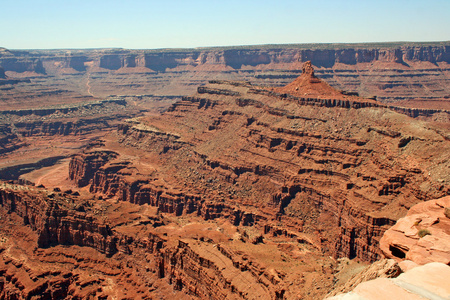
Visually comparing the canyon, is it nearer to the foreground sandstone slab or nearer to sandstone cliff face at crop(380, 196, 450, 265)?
sandstone cliff face at crop(380, 196, 450, 265)

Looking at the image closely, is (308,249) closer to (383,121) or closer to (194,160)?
(383,121)

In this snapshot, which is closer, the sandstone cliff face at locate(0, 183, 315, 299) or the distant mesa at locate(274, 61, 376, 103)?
the sandstone cliff face at locate(0, 183, 315, 299)

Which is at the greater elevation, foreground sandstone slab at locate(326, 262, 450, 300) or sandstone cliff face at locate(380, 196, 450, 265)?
foreground sandstone slab at locate(326, 262, 450, 300)

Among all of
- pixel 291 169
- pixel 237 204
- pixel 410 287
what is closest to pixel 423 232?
pixel 410 287

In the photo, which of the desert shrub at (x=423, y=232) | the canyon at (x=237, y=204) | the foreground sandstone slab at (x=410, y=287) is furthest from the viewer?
the canyon at (x=237, y=204)

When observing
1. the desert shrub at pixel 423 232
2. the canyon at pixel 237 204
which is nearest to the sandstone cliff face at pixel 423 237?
the desert shrub at pixel 423 232

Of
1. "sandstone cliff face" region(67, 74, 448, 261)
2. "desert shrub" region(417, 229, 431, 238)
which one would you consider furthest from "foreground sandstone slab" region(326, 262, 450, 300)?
"sandstone cliff face" region(67, 74, 448, 261)

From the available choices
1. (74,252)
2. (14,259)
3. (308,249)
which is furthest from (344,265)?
(14,259)

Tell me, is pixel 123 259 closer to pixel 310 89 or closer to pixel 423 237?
pixel 423 237

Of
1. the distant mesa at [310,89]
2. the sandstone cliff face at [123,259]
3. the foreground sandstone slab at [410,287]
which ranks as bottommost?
the sandstone cliff face at [123,259]

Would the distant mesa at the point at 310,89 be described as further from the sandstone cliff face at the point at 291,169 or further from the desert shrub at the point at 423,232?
the desert shrub at the point at 423,232

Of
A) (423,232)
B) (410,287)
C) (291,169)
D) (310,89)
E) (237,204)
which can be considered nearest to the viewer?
(410,287)

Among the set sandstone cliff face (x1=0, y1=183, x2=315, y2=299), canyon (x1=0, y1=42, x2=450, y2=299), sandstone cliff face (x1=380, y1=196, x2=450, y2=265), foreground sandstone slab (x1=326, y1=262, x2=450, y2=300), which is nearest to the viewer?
foreground sandstone slab (x1=326, y1=262, x2=450, y2=300)
